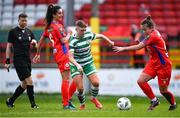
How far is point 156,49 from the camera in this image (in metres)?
14.0

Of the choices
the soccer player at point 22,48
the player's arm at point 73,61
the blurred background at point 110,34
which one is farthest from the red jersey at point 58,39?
the blurred background at point 110,34

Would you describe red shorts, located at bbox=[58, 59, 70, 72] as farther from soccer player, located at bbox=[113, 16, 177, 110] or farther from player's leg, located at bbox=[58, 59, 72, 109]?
soccer player, located at bbox=[113, 16, 177, 110]

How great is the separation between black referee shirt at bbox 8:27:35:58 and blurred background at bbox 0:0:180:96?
7598mm

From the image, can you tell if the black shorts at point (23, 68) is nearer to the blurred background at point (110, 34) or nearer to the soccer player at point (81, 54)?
the soccer player at point (81, 54)

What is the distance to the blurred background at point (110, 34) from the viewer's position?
74.9 ft

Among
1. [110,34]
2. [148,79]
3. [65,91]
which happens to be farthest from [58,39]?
[110,34]

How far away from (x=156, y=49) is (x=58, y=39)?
7.37ft

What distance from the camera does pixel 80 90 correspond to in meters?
14.4

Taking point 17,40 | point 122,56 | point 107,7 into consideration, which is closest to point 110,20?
point 107,7

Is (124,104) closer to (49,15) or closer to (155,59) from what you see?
(155,59)

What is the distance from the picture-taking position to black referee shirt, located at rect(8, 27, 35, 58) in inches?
599

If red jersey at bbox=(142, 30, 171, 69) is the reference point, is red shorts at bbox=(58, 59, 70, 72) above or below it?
below

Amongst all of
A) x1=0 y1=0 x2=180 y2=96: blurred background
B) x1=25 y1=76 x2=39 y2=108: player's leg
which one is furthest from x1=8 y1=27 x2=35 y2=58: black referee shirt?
x1=0 y1=0 x2=180 y2=96: blurred background

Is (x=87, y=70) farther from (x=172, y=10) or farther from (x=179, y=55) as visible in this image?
(x=172, y=10)
